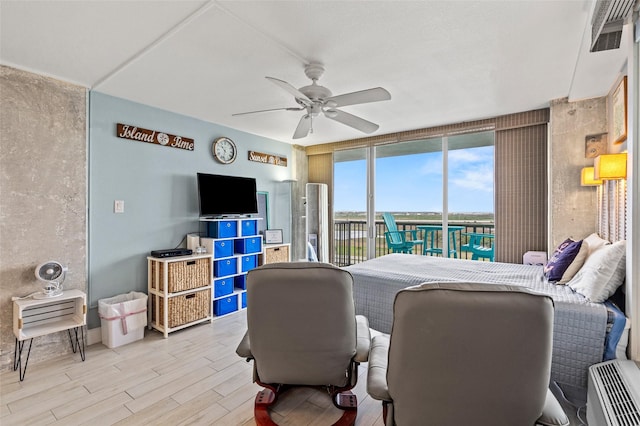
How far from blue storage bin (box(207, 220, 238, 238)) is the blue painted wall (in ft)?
0.72

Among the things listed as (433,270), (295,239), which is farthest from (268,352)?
(295,239)

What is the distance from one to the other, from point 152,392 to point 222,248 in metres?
1.85

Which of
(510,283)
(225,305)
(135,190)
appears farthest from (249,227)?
(510,283)

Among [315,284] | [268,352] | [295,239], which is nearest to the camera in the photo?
[315,284]

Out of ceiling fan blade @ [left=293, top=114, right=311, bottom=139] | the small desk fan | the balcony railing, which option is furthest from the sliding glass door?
the small desk fan

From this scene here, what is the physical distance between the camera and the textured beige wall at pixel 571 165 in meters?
3.21

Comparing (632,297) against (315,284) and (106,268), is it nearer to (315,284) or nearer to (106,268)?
(315,284)

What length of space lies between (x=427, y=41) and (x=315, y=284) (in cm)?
186

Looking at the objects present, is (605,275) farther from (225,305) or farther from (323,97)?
(225,305)

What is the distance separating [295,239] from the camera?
5402 mm

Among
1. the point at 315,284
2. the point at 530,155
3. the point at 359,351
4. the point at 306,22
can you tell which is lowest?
the point at 359,351

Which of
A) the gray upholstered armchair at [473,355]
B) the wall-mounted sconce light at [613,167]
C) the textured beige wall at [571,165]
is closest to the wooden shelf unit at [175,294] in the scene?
the gray upholstered armchair at [473,355]

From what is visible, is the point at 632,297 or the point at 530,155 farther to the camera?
the point at 530,155

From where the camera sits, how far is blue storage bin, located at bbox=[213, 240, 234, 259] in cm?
378
